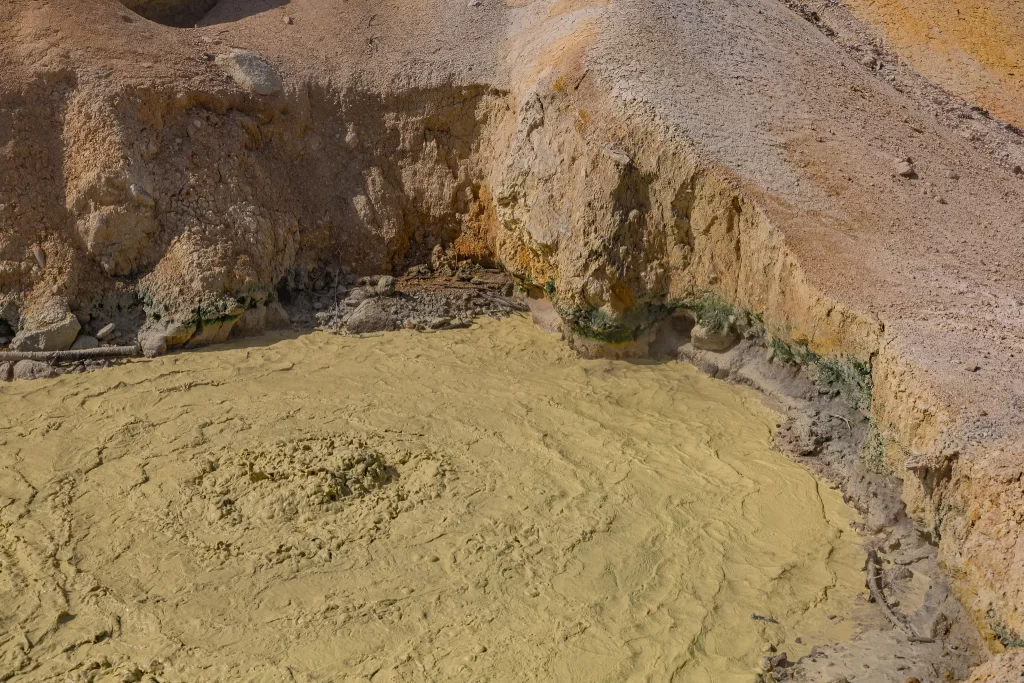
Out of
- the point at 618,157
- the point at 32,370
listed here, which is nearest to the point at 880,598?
the point at 618,157

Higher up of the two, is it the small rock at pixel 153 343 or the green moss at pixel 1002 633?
the small rock at pixel 153 343

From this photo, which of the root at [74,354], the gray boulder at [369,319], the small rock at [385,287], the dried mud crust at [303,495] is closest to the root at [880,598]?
the dried mud crust at [303,495]

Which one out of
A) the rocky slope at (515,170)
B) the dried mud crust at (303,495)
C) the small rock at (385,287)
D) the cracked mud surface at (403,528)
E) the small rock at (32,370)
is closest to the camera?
the cracked mud surface at (403,528)

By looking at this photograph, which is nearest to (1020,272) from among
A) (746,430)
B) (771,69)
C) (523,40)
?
(746,430)

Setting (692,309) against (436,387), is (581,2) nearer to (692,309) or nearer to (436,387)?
(692,309)

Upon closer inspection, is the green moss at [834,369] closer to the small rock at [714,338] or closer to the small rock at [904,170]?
the small rock at [714,338]

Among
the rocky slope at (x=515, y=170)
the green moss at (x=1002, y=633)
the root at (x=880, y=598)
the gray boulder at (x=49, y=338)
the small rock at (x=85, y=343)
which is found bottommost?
the root at (x=880, y=598)

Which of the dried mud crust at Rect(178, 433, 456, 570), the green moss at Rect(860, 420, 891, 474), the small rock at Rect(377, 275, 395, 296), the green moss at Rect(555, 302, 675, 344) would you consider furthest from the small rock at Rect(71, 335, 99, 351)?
the green moss at Rect(860, 420, 891, 474)

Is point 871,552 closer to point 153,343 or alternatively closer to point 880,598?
point 880,598

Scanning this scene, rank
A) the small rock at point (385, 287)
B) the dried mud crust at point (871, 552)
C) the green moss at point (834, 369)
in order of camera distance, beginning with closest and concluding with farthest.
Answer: the dried mud crust at point (871, 552), the green moss at point (834, 369), the small rock at point (385, 287)
